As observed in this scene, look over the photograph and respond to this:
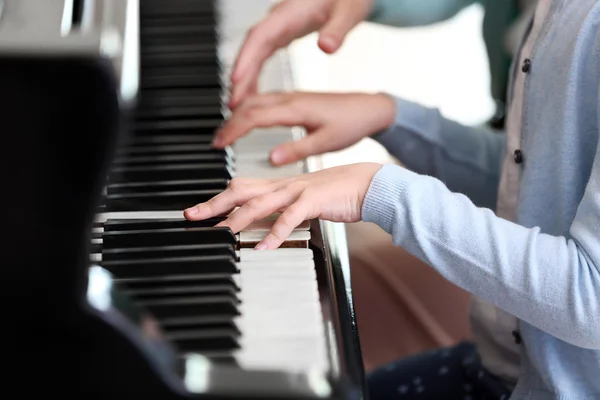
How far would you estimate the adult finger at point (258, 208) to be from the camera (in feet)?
2.69

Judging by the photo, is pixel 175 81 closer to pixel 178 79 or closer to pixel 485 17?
pixel 178 79

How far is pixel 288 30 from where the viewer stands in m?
1.20

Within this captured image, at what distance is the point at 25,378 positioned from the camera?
570 mm

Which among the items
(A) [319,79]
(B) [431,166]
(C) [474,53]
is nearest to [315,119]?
(B) [431,166]

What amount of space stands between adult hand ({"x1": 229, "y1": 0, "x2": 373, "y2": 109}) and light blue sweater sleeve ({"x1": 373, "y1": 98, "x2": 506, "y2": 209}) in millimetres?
142

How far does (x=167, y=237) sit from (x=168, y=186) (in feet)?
0.43

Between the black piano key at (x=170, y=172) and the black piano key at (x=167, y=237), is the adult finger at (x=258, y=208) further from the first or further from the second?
→ the black piano key at (x=170, y=172)

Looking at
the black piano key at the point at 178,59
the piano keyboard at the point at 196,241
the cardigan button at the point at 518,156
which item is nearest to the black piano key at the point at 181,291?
the piano keyboard at the point at 196,241

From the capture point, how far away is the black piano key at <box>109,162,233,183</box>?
962 millimetres

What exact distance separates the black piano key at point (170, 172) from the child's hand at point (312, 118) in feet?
0.19

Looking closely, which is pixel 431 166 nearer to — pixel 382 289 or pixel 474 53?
pixel 382 289

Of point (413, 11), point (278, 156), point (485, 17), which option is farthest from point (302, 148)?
point (485, 17)

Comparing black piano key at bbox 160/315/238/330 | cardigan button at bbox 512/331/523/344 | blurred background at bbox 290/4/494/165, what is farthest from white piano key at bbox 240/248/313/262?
blurred background at bbox 290/4/494/165

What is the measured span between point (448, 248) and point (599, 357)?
0.22 m
